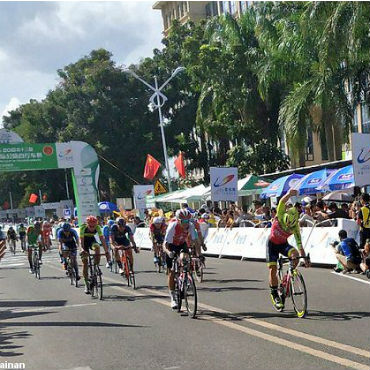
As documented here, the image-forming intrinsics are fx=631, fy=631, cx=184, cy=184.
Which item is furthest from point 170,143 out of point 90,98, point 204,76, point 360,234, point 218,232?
point 360,234

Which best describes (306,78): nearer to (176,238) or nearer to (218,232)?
(218,232)

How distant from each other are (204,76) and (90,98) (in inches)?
742

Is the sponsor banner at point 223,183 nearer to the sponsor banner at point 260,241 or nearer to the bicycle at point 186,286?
the sponsor banner at point 260,241

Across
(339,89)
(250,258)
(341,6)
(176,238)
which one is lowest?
(250,258)

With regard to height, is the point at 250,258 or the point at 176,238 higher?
the point at 176,238

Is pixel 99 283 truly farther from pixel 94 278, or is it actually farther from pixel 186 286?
pixel 186 286

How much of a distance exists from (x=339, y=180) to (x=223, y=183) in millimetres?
4478

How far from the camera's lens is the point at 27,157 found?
113ft

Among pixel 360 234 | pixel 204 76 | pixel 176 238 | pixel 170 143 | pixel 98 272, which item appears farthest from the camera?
pixel 170 143

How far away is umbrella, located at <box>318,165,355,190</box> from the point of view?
22747 millimetres

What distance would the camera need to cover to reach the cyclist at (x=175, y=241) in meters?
10.8

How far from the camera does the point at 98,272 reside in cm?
1340

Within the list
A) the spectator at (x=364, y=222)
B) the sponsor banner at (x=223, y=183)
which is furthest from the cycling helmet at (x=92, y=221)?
the sponsor banner at (x=223, y=183)

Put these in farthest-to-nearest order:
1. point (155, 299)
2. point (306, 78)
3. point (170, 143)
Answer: point (170, 143) < point (306, 78) < point (155, 299)
